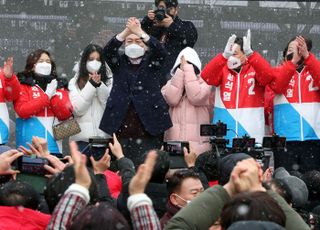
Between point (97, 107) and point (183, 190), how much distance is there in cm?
321

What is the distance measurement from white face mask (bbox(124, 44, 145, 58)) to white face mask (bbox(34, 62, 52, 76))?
70 cm

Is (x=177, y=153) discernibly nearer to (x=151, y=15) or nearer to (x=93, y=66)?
(x=93, y=66)

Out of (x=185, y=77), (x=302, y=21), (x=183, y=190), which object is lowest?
(x=183, y=190)

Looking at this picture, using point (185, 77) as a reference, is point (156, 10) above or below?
above

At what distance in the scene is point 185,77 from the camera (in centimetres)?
779

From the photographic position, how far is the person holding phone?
25.4 ft

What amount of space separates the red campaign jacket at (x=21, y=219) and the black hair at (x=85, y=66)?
3672mm

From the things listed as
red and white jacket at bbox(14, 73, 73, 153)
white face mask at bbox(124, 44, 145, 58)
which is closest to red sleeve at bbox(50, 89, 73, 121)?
red and white jacket at bbox(14, 73, 73, 153)

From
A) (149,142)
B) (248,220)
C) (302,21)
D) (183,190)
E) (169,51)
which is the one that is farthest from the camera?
(302,21)

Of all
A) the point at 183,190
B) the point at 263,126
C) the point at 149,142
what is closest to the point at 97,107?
the point at 149,142

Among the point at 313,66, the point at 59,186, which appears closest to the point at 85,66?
the point at 313,66

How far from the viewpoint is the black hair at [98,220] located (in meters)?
3.20

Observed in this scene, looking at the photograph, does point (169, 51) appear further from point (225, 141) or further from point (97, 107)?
point (225, 141)

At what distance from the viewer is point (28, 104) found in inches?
296
